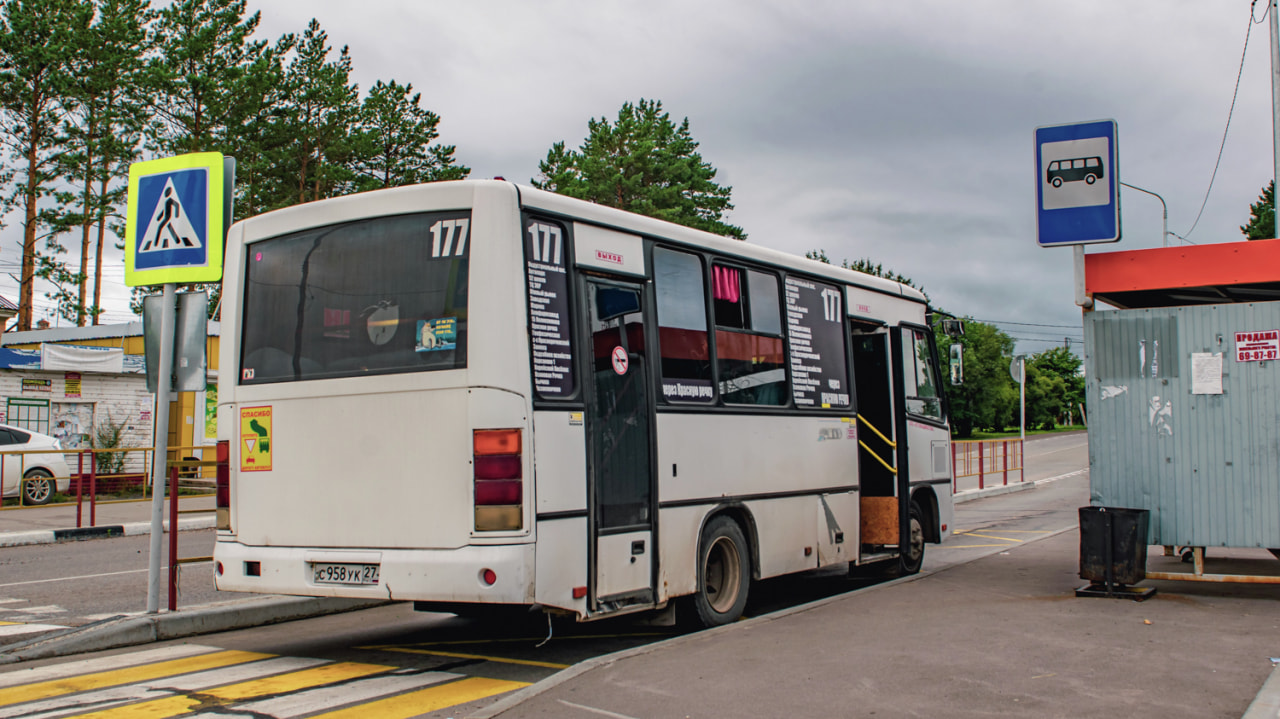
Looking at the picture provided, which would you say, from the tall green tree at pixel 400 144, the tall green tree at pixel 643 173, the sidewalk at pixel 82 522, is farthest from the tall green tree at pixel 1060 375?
the sidewalk at pixel 82 522

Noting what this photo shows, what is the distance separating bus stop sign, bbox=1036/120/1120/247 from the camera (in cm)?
1005

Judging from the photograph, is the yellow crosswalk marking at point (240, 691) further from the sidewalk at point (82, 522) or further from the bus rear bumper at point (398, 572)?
the sidewalk at point (82, 522)

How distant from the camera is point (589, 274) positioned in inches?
299

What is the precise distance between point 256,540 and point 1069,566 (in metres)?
8.55

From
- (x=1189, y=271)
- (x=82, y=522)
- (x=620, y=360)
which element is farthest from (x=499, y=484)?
(x=82, y=522)

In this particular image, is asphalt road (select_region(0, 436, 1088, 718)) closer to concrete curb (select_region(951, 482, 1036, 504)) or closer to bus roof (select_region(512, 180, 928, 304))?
bus roof (select_region(512, 180, 928, 304))

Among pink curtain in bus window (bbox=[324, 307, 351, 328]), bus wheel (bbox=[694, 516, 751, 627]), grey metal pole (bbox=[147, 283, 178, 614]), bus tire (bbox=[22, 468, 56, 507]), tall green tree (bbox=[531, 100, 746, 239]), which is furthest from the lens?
tall green tree (bbox=[531, 100, 746, 239])

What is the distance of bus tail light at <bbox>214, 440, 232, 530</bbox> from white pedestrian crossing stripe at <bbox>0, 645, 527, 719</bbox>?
0.98 meters

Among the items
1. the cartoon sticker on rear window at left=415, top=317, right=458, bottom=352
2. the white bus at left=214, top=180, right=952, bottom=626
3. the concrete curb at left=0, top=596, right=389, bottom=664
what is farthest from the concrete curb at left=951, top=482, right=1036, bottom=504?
the cartoon sticker on rear window at left=415, top=317, right=458, bottom=352

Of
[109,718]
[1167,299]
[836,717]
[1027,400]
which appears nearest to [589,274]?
[836,717]

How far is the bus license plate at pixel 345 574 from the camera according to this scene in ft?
22.9

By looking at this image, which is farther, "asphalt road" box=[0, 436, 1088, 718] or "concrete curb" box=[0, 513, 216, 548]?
"concrete curb" box=[0, 513, 216, 548]

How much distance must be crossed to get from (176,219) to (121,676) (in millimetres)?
3908

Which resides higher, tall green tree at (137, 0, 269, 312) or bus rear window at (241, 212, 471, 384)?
tall green tree at (137, 0, 269, 312)
